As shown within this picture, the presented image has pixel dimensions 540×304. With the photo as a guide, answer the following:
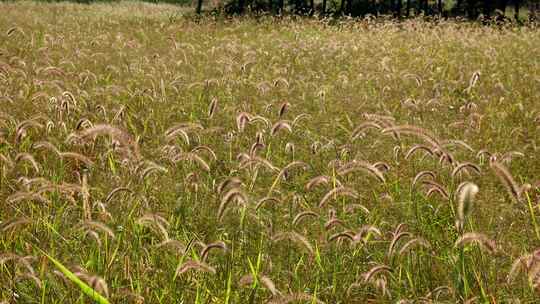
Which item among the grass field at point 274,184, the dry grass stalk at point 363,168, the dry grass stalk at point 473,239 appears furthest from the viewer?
the dry grass stalk at point 363,168

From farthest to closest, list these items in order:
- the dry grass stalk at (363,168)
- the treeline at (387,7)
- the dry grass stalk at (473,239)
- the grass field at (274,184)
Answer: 1. the treeline at (387,7)
2. the dry grass stalk at (363,168)
3. the grass field at (274,184)
4. the dry grass stalk at (473,239)

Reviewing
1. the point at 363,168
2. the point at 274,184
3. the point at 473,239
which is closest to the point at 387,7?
the point at 363,168

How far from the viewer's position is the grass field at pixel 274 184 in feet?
6.61

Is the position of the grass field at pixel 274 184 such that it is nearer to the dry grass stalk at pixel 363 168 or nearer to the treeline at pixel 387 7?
the dry grass stalk at pixel 363 168

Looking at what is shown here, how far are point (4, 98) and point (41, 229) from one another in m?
2.16

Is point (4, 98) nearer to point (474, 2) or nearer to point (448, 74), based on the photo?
point (448, 74)

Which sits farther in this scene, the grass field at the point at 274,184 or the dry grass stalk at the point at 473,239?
the grass field at the point at 274,184

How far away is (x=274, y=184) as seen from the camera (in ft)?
7.22

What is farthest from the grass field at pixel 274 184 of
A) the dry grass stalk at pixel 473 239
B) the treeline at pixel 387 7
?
the treeline at pixel 387 7

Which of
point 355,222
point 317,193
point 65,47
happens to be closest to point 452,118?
point 317,193

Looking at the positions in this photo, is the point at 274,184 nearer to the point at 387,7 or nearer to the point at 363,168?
the point at 363,168

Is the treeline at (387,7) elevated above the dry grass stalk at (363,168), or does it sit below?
above

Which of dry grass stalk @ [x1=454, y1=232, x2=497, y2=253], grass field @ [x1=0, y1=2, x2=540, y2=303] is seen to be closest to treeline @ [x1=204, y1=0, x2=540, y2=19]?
grass field @ [x1=0, y1=2, x2=540, y2=303]

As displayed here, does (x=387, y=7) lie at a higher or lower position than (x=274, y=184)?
higher
